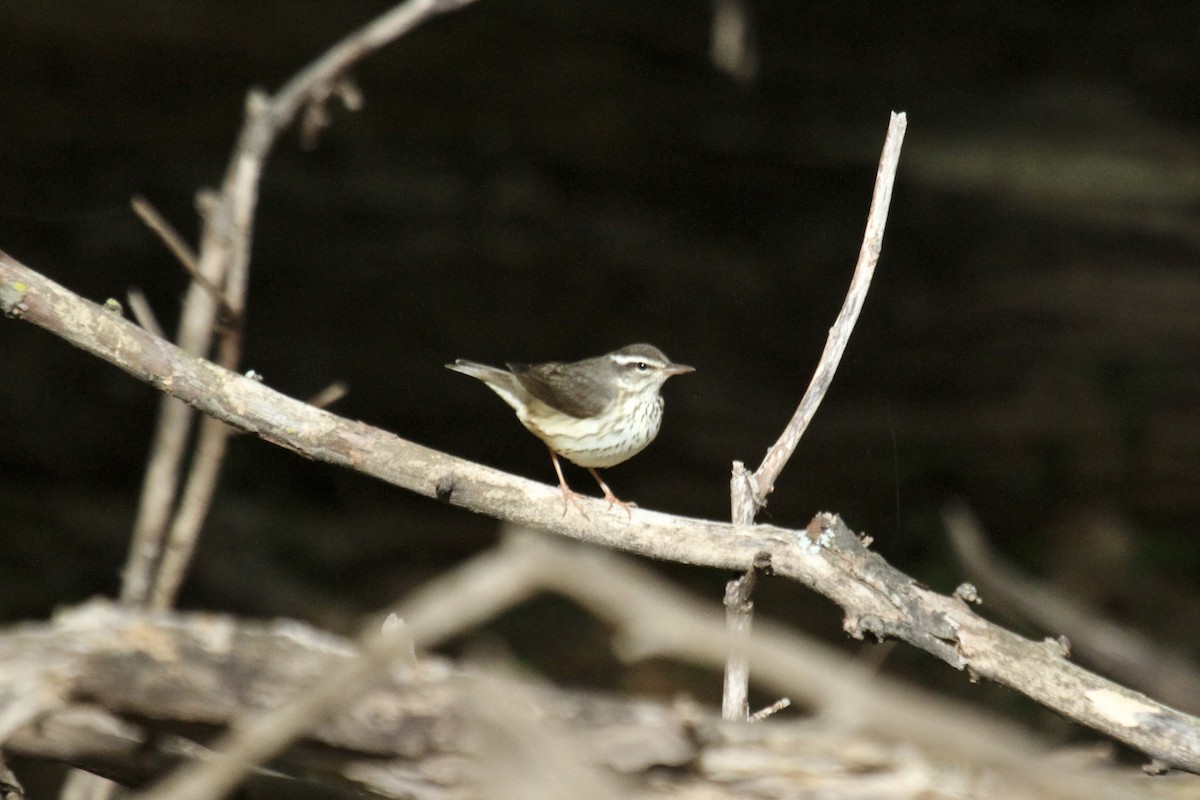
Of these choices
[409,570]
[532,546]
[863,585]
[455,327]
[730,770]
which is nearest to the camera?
[532,546]

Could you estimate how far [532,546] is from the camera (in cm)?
116

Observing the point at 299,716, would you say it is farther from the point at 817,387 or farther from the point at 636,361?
the point at 636,361

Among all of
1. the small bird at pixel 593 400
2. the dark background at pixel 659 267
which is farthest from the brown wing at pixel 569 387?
the dark background at pixel 659 267

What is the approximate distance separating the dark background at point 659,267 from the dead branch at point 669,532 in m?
4.22

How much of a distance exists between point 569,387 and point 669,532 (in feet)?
6.96

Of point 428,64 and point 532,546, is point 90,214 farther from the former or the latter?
point 532,546

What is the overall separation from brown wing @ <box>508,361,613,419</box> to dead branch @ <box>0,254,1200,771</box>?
177 centimetres

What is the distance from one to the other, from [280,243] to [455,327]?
4.02ft

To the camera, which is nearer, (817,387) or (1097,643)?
(817,387)

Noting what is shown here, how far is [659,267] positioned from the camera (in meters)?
7.82

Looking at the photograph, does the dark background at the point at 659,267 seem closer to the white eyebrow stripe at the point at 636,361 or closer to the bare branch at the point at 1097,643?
the bare branch at the point at 1097,643

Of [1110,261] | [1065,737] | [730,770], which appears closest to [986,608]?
[1065,737]

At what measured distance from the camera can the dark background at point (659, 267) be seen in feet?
23.5

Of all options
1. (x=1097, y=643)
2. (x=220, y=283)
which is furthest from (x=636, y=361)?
(x=1097, y=643)
